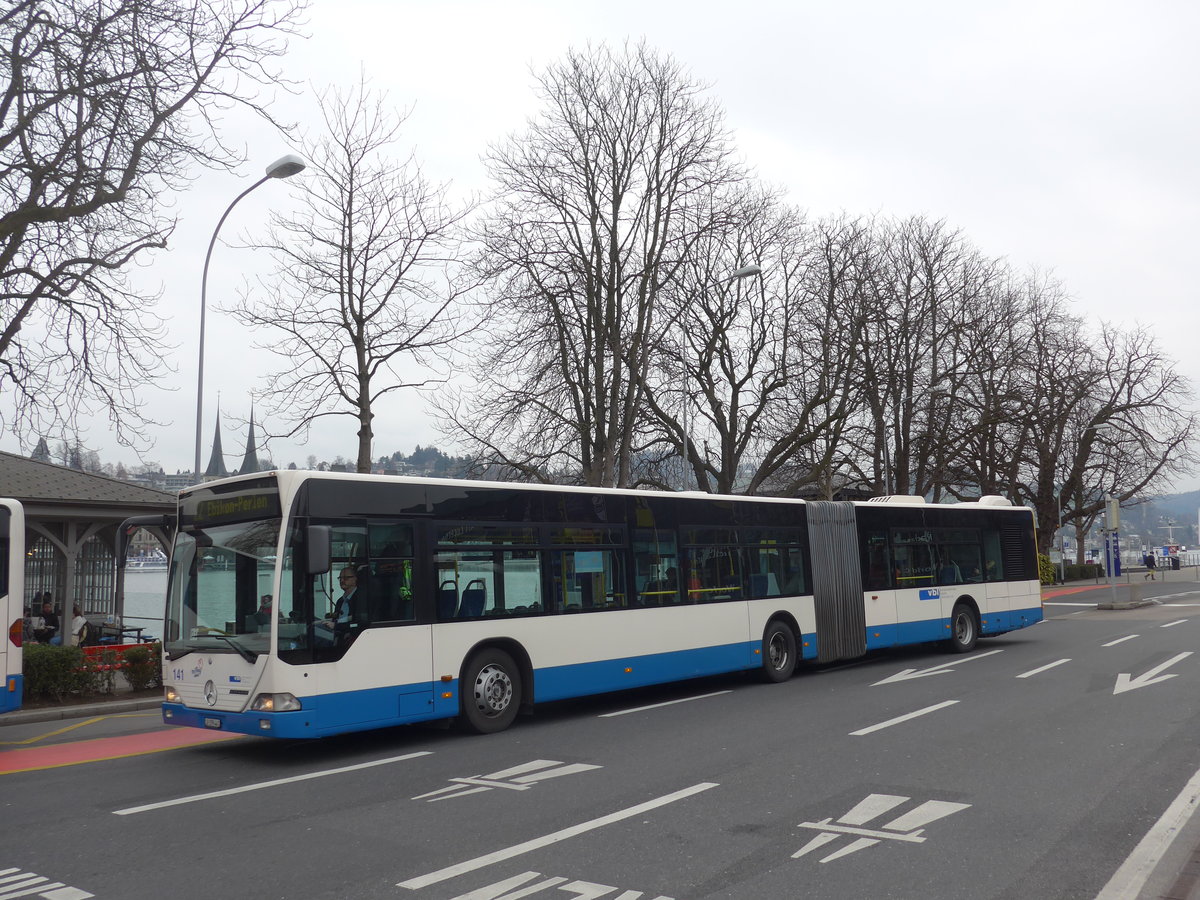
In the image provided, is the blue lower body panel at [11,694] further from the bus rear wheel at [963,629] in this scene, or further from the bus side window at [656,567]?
the bus rear wheel at [963,629]

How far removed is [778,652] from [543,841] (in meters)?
9.94

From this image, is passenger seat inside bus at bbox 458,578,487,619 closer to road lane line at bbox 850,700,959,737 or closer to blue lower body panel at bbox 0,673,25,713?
road lane line at bbox 850,700,959,737

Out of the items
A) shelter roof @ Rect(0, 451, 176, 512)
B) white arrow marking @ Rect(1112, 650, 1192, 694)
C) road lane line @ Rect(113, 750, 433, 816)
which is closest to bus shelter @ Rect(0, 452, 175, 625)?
shelter roof @ Rect(0, 451, 176, 512)

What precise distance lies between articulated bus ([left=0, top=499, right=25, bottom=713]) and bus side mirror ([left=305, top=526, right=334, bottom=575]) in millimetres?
3926

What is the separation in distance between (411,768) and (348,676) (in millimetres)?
1158

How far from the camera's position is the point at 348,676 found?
9.87 m

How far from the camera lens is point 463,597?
439 inches

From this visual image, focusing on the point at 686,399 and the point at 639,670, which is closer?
the point at 639,670

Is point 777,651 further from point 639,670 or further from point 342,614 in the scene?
point 342,614

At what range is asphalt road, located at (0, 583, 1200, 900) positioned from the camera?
5.73 meters

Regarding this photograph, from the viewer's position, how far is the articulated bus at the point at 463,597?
31.9 ft

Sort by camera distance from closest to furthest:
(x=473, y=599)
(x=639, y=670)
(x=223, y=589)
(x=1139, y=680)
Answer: (x=223, y=589)
(x=473, y=599)
(x=639, y=670)
(x=1139, y=680)

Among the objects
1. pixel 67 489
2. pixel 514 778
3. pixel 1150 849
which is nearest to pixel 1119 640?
pixel 1150 849

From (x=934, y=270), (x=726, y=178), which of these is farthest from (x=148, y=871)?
(x=934, y=270)
